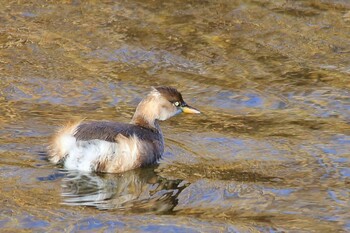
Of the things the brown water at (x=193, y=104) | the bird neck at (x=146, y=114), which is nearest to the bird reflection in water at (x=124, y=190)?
the brown water at (x=193, y=104)

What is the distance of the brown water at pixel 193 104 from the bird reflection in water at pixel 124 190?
0.06ft

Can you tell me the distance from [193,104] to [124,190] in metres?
2.18

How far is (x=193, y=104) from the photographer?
998 centimetres

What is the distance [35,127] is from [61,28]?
121 inches

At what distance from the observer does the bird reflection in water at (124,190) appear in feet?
24.8

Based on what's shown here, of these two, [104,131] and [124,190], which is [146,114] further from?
[124,190]

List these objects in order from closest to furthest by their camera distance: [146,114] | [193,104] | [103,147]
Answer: [103,147] → [146,114] → [193,104]

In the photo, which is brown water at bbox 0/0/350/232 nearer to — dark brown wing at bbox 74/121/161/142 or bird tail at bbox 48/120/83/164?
bird tail at bbox 48/120/83/164

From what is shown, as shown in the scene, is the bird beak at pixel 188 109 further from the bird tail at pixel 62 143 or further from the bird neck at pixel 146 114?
the bird tail at pixel 62 143

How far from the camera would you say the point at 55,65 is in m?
10.9

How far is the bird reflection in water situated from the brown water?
2cm

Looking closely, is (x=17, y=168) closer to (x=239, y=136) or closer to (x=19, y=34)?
(x=239, y=136)

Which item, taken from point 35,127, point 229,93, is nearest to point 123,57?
point 229,93

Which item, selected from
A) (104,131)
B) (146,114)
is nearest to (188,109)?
(146,114)
